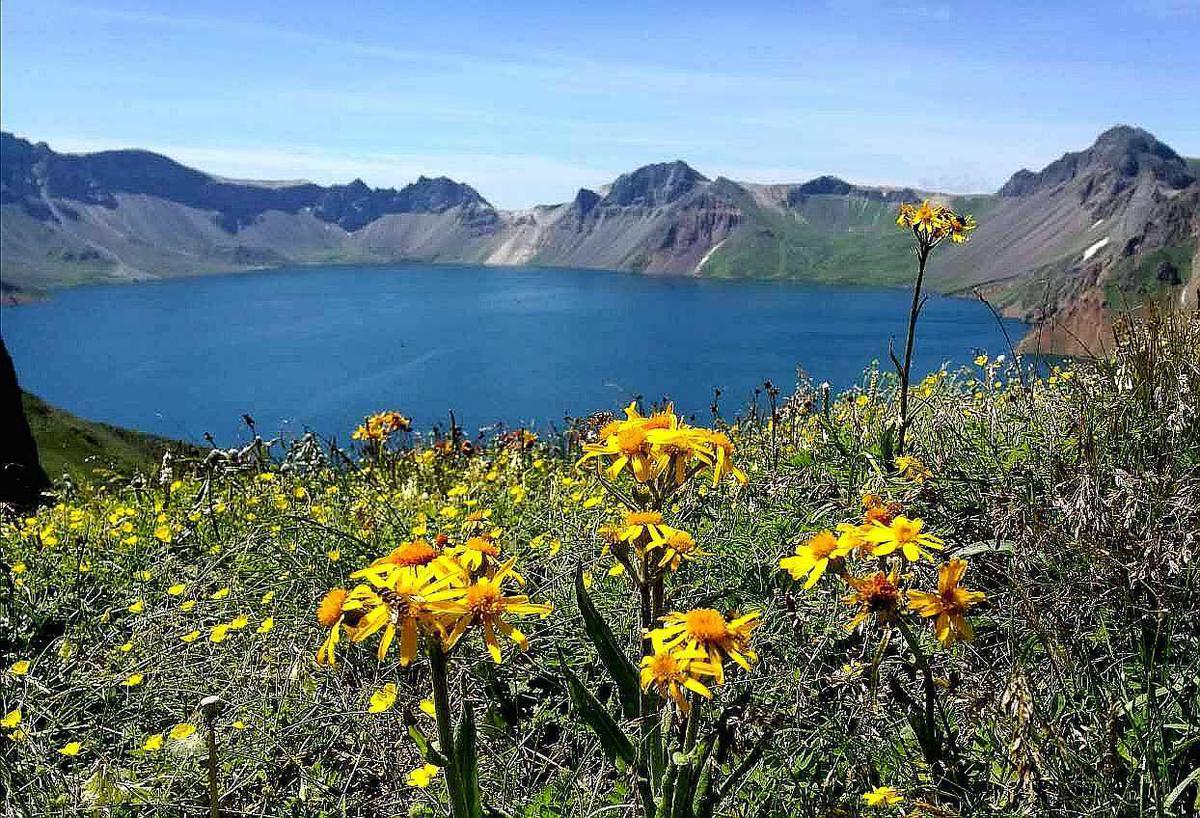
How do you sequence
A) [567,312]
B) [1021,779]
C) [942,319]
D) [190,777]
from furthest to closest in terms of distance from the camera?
[567,312], [942,319], [190,777], [1021,779]

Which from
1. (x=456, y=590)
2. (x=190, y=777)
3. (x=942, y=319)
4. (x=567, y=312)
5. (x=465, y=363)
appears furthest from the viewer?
(x=567, y=312)

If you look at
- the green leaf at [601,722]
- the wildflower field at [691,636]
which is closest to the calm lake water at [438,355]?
the wildflower field at [691,636]

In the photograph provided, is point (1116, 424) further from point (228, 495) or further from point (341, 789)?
point (228, 495)

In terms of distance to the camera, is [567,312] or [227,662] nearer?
[227,662]

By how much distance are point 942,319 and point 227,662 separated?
137 meters

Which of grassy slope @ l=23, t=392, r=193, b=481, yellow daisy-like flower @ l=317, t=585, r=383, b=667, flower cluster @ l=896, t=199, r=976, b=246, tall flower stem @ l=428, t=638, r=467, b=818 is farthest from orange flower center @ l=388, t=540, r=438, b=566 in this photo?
→ grassy slope @ l=23, t=392, r=193, b=481

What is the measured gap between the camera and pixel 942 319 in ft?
421

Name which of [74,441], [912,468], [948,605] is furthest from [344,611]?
[74,441]

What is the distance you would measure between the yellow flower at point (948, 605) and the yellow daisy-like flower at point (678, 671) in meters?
0.60

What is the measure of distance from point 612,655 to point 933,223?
3710mm

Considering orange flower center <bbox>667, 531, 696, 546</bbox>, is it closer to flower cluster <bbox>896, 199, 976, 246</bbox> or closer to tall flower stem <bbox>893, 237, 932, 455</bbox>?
tall flower stem <bbox>893, 237, 932, 455</bbox>

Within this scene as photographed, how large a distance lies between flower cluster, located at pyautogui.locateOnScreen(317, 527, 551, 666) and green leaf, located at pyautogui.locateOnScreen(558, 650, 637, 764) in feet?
1.11

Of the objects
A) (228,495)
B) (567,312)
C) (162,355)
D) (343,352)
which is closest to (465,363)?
(343,352)

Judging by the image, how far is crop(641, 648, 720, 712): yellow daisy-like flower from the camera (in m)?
1.80
